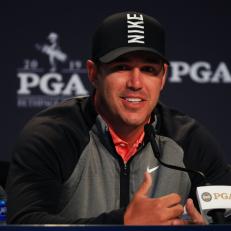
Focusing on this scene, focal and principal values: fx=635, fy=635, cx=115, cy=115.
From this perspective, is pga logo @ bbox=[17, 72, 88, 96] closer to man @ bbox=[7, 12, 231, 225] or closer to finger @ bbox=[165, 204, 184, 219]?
man @ bbox=[7, 12, 231, 225]

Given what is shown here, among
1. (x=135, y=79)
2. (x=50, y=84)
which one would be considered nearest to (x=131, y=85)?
(x=135, y=79)

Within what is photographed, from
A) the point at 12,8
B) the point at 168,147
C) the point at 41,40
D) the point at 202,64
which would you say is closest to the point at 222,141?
the point at 202,64

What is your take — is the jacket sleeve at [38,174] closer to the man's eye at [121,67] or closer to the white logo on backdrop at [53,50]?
the man's eye at [121,67]

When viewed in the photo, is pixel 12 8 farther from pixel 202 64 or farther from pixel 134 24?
pixel 134 24

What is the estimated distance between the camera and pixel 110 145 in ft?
5.59

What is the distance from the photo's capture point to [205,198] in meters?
1.34

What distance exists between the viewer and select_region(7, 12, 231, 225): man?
1.61 m

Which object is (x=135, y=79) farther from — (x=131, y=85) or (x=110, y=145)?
(x=110, y=145)

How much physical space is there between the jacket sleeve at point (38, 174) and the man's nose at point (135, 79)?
9.0 inches

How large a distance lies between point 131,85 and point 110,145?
175 millimetres

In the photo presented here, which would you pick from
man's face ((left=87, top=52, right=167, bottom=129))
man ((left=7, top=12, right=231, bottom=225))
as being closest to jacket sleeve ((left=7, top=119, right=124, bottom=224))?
man ((left=7, top=12, right=231, bottom=225))

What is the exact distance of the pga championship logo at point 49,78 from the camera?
10.6ft

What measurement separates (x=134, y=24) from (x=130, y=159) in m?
0.36

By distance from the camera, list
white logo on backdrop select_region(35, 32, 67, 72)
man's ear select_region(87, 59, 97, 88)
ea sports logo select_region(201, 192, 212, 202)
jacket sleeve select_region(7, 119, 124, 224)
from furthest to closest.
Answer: white logo on backdrop select_region(35, 32, 67, 72)
man's ear select_region(87, 59, 97, 88)
jacket sleeve select_region(7, 119, 124, 224)
ea sports logo select_region(201, 192, 212, 202)
